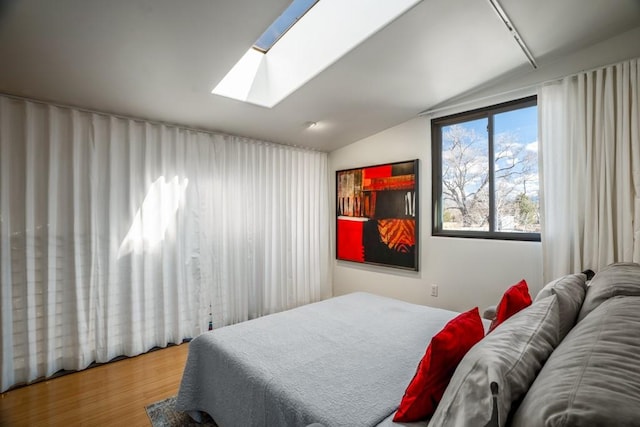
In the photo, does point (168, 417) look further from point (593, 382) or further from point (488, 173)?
point (488, 173)

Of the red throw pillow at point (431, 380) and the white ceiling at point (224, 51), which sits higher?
the white ceiling at point (224, 51)

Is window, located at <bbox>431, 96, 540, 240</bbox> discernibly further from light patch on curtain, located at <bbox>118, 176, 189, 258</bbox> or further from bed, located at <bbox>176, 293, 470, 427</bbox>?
light patch on curtain, located at <bbox>118, 176, 189, 258</bbox>

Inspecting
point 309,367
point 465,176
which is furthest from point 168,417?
point 465,176

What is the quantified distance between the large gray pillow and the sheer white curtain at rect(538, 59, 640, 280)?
5.68 ft

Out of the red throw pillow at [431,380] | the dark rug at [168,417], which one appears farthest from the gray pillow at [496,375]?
the dark rug at [168,417]

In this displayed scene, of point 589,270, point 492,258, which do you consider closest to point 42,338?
point 492,258

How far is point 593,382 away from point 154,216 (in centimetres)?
316

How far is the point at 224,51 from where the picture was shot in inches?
79.8

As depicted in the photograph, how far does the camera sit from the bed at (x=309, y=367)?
1202 millimetres

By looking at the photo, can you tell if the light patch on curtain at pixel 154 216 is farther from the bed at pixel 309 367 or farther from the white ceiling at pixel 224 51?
the bed at pixel 309 367

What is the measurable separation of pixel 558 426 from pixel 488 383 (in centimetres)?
20

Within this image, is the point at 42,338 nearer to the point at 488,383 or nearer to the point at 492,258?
the point at 488,383

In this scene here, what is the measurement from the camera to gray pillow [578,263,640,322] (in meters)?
1.25

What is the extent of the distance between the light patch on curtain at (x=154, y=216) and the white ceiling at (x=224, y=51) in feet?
2.15
